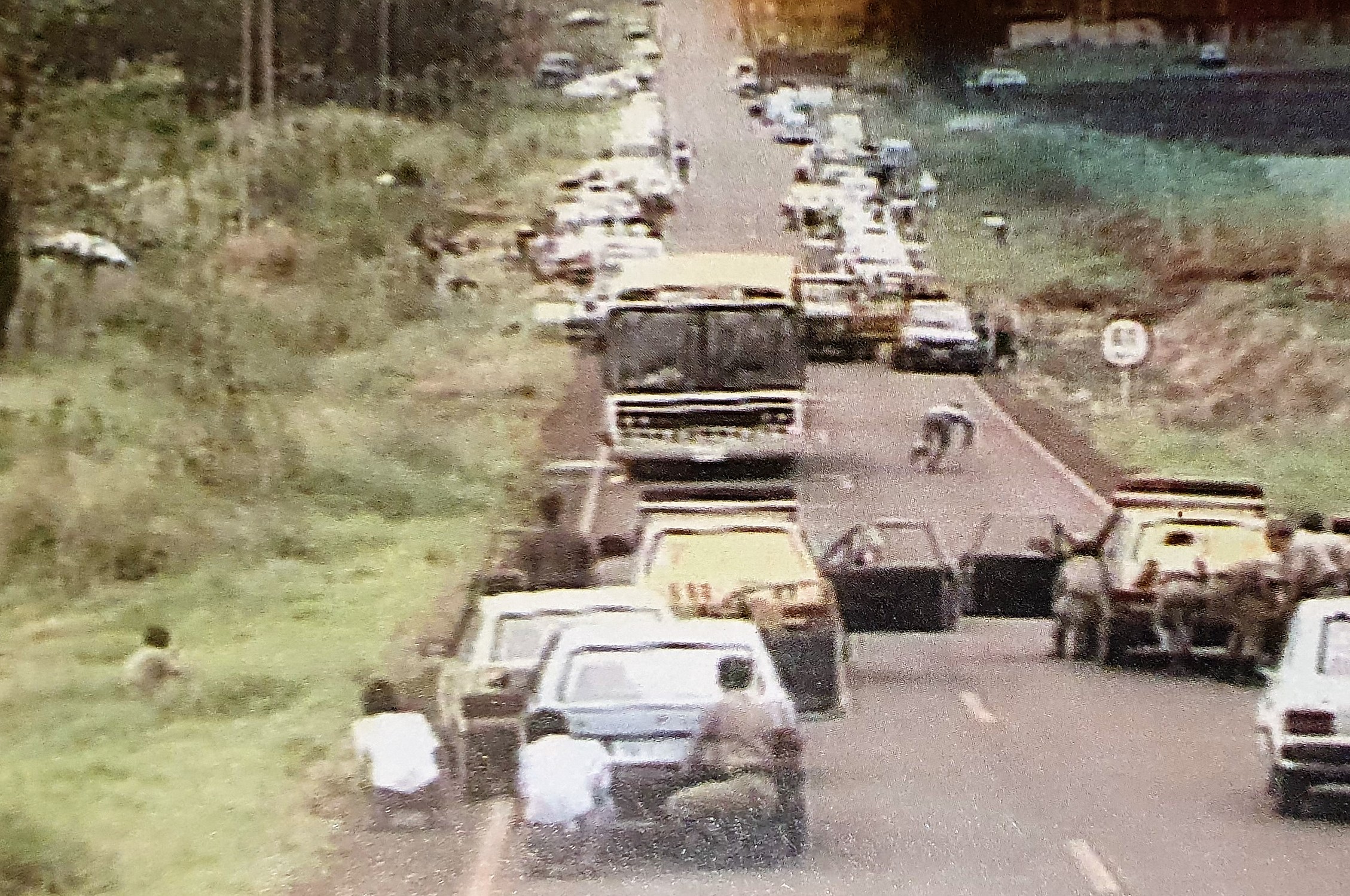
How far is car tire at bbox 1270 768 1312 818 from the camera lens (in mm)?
5719

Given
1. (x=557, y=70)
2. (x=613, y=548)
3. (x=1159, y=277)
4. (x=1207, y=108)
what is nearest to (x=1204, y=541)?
(x=1159, y=277)

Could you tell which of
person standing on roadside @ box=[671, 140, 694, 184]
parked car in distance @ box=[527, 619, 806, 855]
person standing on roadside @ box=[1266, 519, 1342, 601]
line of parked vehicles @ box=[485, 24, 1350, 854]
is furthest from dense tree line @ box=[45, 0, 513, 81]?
person standing on roadside @ box=[1266, 519, 1342, 601]

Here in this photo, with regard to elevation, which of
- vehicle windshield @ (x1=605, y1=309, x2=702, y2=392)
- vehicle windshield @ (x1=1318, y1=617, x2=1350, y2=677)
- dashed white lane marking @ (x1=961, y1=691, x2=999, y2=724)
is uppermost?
vehicle windshield @ (x1=605, y1=309, x2=702, y2=392)

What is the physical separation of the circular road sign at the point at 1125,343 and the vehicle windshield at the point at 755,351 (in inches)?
39.0

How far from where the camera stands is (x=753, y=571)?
6.12m

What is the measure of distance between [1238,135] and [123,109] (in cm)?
360

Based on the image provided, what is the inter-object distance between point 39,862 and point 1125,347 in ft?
12.2

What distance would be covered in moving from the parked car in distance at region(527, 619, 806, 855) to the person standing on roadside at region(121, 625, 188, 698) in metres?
1.06

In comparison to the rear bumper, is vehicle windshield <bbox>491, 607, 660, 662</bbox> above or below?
below

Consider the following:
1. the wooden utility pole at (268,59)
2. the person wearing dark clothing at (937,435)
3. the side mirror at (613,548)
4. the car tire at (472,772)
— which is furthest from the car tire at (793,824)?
the wooden utility pole at (268,59)

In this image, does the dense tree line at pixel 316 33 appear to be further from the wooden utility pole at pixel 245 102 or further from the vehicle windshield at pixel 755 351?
the vehicle windshield at pixel 755 351

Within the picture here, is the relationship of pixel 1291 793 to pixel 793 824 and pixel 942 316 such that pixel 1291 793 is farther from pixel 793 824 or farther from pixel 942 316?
pixel 942 316

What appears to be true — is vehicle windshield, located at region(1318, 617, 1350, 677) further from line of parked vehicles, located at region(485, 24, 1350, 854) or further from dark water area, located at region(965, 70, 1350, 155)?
dark water area, located at region(965, 70, 1350, 155)

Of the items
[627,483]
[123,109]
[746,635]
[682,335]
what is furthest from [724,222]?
[123,109]
